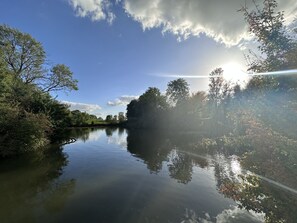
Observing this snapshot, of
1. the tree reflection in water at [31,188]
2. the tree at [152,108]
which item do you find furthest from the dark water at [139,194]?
the tree at [152,108]

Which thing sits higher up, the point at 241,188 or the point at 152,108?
the point at 152,108

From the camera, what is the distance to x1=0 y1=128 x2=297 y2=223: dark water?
700 centimetres

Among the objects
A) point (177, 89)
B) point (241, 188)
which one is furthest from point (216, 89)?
point (241, 188)

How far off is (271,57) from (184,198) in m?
6.32


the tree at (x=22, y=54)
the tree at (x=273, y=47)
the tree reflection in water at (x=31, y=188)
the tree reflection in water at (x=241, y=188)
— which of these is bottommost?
the tree reflection in water at (x=31, y=188)

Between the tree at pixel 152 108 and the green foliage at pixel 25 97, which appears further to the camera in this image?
the tree at pixel 152 108

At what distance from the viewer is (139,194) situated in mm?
9148

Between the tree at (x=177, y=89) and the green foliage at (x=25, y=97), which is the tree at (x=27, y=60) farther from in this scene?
the tree at (x=177, y=89)

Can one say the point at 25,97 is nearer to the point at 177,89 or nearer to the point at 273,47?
the point at 273,47

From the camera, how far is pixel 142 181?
11117mm

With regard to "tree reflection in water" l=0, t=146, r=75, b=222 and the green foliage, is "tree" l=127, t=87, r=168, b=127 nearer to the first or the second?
the green foliage

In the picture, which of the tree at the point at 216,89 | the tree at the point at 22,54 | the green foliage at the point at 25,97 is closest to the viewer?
the green foliage at the point at 25,97

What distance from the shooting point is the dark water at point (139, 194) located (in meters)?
7.00

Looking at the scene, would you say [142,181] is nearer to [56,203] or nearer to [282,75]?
[56,203]
